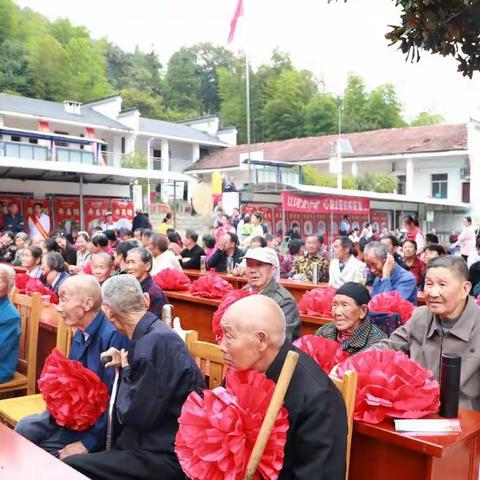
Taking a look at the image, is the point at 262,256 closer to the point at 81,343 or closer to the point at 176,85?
the point at 81,343

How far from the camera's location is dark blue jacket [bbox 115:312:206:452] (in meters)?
2.41

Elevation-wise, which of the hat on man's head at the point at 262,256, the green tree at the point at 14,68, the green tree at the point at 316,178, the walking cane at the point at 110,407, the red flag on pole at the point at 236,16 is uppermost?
the green tree at the point at 14,68

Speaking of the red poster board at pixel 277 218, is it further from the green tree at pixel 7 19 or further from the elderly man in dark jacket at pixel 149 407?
the green tree at pixel 7 19

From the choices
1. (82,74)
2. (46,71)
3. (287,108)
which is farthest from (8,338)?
(287,108)

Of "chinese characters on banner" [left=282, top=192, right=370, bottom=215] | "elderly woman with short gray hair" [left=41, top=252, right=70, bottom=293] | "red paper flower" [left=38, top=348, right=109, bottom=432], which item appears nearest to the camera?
"red paper flower" [left=38, top=348, right=109, bottom=432]

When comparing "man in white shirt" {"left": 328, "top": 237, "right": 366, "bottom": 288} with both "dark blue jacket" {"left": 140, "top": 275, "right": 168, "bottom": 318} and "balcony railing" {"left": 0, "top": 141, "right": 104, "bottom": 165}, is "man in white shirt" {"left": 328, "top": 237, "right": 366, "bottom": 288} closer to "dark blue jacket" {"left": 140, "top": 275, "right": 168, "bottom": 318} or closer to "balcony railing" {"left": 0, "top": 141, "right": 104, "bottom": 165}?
"dark blue jacket" {"left": 140, "top": 275, "right": 168, "bottom": 318}

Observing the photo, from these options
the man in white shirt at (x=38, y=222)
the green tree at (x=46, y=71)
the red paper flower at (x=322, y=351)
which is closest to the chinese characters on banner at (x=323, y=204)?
the man in white shirt at (x=38, y=222)

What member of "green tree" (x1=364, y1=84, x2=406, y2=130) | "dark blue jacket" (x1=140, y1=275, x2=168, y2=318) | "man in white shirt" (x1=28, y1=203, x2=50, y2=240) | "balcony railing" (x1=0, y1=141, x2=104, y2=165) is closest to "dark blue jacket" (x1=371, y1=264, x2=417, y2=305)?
"dark blue jacket" (x1=140, y1=275, x2=168, y2=318)

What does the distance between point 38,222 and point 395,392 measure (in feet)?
45.6

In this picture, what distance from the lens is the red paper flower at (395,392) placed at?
213 cm

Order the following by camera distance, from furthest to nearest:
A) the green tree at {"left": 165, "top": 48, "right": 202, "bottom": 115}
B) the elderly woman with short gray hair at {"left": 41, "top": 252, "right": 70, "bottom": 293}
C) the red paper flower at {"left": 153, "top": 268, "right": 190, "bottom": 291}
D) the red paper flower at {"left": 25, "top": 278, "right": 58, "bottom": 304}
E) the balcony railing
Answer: the green tree at {"left": 165, "top": 48, "right": 202, "bottom": 115} → the balcony railing → the red paper flower at {"left": 153, "top": 268, "right": 190, "bottom": 291} → the elderly woman with short gray hair at {"left": 41, "top": 252, "right": 70, "bottom": 293} → the red paper flower at {"left": 25, "top": 278, "right": 58, "bottom": 304}

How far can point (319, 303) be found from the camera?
484 centimetres

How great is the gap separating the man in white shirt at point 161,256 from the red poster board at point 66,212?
347 inches

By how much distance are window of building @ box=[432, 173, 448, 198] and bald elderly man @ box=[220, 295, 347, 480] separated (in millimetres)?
26585
